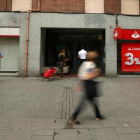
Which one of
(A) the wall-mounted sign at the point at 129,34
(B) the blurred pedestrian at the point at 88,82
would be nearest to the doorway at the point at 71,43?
(A) the wall-mounted sign at the point at 129,34

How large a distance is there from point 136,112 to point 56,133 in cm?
264

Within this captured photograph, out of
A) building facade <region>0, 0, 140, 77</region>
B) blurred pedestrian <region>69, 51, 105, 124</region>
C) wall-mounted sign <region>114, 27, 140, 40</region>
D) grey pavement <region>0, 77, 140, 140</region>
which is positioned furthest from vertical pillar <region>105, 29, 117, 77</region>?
blurred pedestrian <region>69, 51, 105, 124</region>

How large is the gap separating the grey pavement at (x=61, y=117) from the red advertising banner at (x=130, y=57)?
4.68m

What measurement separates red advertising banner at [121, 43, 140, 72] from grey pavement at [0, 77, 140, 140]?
184 inches

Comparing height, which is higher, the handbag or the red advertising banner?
the red advertising banner

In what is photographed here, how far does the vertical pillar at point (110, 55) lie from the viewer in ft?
38.7

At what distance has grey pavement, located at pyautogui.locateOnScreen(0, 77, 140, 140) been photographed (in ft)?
12.8

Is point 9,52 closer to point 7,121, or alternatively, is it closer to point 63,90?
point 63,90

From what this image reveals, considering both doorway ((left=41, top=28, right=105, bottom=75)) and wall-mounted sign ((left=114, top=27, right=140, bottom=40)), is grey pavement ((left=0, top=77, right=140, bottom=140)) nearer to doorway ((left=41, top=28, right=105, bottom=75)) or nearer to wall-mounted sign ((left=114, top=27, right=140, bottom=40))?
wall-mounted sign ((left=114, top=27, right=140, bottom=40))

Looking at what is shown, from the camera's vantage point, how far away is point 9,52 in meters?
12.2

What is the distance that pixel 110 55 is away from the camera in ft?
39.1

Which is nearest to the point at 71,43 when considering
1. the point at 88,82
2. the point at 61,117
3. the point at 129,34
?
the point at 129,34

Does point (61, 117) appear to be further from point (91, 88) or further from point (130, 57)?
point (130, 57)

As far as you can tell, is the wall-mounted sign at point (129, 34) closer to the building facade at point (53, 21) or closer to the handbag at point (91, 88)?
the building facade at point (53, 21)
